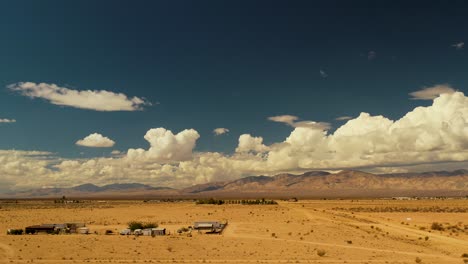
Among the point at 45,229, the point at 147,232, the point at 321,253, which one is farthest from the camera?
the point at 45,229

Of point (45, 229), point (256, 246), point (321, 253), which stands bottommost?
point (321, 253)

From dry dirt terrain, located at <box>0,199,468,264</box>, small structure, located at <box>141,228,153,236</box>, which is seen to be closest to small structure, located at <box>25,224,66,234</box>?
dry dirt terrain, located at <box>0,199,468,264</box>

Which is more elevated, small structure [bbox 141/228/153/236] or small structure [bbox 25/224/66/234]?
small structure [bbox 25/224/66/234]

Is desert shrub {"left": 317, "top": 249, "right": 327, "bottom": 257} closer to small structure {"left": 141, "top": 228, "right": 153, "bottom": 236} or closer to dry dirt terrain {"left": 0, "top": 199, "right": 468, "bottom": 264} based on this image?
dry dirt terrain {"left": 0, "top": 199, "right": 468, "bottom": 264}

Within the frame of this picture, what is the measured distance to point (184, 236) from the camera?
55.6 metres

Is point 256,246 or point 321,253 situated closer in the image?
point 321,253

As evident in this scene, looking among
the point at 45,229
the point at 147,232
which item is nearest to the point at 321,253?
the point at 147,232

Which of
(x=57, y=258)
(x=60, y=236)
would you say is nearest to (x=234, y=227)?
(x=60, y=236)

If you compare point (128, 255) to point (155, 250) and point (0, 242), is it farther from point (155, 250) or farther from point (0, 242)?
point (0, 242)

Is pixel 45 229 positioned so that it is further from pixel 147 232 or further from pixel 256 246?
pixel 256 246

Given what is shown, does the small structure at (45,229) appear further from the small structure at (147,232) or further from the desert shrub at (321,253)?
the desert shrub at (321,253)

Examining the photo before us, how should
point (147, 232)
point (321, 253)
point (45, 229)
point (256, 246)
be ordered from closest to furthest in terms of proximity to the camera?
point (321, 253) → point (256, 246) → point (147, 232) → point (45, 229)

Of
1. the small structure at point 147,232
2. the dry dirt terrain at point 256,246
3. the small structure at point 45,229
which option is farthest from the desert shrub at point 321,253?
Result: the small structure at point 45,229

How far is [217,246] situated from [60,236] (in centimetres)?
2301
